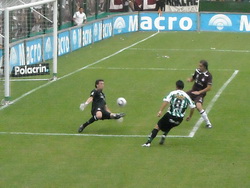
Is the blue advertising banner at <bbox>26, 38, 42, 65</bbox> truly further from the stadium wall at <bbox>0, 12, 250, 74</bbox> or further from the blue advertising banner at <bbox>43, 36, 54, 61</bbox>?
the stadium wall at <bbox>0, 12, 250, 74</bbox>

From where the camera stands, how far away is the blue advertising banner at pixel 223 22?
4859 centimetres

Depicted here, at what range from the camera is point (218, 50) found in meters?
39.1

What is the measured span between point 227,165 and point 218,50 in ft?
75.4

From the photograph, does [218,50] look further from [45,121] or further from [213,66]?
[45,121]

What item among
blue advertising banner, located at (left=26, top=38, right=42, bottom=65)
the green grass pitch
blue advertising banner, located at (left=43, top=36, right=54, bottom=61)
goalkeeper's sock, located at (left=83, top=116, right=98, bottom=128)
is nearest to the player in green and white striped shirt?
the green grass pitch

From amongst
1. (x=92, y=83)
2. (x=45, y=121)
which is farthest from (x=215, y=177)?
(x=92, y=83)

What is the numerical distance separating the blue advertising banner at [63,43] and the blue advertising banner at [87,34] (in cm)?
283

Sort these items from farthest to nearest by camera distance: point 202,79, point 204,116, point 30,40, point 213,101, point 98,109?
point 30,40 → point 213,101 → point 202,79 → point 204,116 → point 98,109

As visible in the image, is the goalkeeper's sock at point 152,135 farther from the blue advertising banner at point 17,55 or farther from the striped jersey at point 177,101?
the blue advertising banner at point 17,55

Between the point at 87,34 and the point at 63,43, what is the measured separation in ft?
14.7

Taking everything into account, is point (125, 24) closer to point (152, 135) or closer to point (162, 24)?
point (162, 24)

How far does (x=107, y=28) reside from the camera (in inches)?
1777

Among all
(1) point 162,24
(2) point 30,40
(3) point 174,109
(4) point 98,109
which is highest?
(3) point 174,109

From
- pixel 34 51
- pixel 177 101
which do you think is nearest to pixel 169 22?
pixel 34 51
